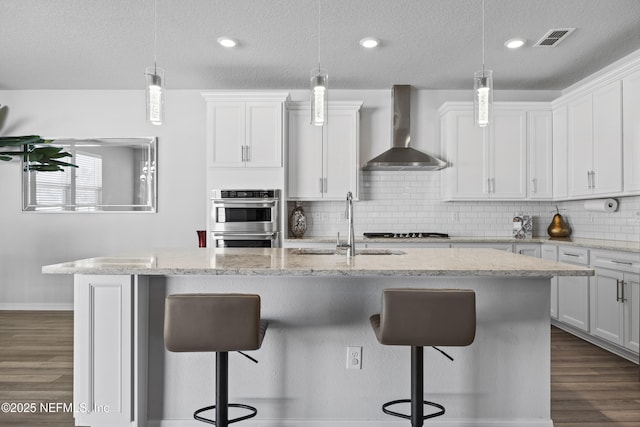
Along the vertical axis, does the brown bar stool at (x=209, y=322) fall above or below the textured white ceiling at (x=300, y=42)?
below

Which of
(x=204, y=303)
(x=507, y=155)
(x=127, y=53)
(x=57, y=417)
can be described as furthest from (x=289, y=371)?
(x=507, y=155)

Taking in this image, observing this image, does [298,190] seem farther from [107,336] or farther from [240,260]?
[107,336]

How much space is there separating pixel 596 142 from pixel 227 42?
11.6ft

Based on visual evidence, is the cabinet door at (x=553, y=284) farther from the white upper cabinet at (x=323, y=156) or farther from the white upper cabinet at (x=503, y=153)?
the white upper cabinet at (x=323, y=156)

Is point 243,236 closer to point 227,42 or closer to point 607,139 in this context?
point 227,42

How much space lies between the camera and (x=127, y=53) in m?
4.07

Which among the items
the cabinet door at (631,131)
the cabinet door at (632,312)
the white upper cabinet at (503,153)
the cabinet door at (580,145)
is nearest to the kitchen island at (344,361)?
the cabinet door at (632,312)

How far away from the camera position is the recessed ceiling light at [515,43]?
371 cm

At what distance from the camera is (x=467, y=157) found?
4859 mm

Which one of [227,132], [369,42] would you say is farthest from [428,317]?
[227,132]

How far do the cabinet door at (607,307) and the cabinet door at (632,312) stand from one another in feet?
0.17

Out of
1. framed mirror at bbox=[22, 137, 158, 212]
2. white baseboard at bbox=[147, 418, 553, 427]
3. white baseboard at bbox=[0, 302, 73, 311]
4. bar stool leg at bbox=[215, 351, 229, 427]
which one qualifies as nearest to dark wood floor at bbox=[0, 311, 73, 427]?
white baseboard at bbox=[0, 302, 73, 311]

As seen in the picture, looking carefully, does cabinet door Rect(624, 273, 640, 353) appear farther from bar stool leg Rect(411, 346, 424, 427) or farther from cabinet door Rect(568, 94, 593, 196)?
bar stool leg Rect(411, 346, 424, 427)

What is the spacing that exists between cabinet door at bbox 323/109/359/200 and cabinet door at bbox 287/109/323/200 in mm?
78
